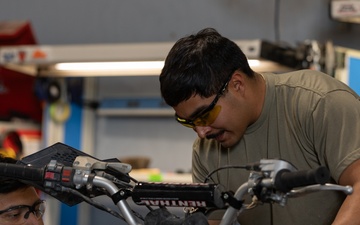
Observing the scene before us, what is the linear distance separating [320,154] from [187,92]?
0.40 m

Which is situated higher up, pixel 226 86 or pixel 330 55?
pixel 226 86

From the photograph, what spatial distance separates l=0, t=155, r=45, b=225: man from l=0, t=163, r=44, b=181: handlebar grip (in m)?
0.38

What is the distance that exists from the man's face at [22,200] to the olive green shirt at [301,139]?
1.63 ft

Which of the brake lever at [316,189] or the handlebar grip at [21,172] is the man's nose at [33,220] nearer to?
the handlebar grip at [21,172]

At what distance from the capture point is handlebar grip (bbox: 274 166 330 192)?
1.44 meters

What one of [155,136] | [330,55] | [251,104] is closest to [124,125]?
[155,136]

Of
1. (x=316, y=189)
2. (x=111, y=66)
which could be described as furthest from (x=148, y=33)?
(x=316, y=189)

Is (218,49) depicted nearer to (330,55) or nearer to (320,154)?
(320,154)

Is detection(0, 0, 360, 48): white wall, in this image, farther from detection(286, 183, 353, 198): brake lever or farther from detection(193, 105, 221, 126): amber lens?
detection(286, 183, 353, 198): brake lever

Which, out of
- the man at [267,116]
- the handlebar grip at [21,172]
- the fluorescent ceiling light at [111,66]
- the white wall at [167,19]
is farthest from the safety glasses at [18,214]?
the white wall at [167,19]

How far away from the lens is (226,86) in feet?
6.41

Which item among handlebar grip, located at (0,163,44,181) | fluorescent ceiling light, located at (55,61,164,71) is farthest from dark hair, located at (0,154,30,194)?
fluorescent ceiling light, located at (55,61,164,71)

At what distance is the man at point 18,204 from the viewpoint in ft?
7.04

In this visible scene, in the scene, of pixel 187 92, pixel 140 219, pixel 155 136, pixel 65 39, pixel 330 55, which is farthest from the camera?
pixel 65 39
